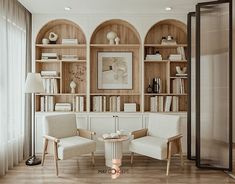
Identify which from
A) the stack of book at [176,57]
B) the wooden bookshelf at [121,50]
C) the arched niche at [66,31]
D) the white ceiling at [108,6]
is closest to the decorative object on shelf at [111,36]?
the wooden bookshelf at [121,50]

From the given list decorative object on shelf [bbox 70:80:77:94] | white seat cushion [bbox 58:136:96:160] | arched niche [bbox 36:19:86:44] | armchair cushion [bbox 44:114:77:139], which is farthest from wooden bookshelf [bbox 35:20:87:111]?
white seat cushion [bbox 58:136:96:160]

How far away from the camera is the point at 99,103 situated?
4.86m

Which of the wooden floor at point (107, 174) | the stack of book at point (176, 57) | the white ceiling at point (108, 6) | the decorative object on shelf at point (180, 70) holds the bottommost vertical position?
the wooden floor at point (107, 174)

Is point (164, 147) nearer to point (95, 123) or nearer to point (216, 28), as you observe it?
point (95, 123)

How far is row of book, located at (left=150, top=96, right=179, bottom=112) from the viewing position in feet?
15.9

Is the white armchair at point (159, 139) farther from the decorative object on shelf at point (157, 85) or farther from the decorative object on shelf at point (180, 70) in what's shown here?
the decorative object on shelf at point (180, 70)

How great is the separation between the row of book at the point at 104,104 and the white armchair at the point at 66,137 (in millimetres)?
564

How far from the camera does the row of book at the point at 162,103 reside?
4.84 metres

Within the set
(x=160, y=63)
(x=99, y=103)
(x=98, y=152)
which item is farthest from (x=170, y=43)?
(x=98, y=152)

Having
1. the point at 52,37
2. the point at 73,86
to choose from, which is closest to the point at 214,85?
the point at 73,86

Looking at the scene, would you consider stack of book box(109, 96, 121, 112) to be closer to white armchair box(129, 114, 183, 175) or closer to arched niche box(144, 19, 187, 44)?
white armchair box(129, 114, 183, 175)

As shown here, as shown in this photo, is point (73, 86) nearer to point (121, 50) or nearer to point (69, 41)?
point (69, 41)

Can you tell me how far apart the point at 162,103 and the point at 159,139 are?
36.3 inches

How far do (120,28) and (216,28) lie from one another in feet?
6.42
